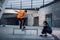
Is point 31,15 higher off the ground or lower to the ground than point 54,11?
lower

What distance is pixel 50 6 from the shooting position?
26969mm

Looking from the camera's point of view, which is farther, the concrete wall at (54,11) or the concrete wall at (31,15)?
the concrete wall at (31,15)

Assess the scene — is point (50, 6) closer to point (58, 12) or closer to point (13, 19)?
point (58, 12)

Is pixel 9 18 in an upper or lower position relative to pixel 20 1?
lower

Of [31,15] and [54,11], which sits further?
[31,15]

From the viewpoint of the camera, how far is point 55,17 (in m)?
24.9

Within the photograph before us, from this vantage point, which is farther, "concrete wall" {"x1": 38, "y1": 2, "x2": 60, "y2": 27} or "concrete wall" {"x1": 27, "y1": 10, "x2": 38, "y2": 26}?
"concrete wall" {"x1": 27, "y1": 10, "x2": 38, "y2": 26}

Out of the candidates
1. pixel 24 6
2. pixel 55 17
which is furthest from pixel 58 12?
pixel 24 6

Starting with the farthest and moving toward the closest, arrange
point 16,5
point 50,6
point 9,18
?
1. point 9,18
2. point 16,5
3. point 50,6

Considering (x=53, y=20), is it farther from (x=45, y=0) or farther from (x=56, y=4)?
(x=45, y=0)

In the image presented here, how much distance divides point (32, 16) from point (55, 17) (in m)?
8.35

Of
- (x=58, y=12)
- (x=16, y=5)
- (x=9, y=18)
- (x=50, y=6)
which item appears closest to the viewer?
(x=58, y=12)

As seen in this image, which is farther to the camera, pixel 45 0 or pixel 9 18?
pixel 9 18

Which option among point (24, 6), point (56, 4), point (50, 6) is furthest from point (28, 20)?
point (56, 4)
